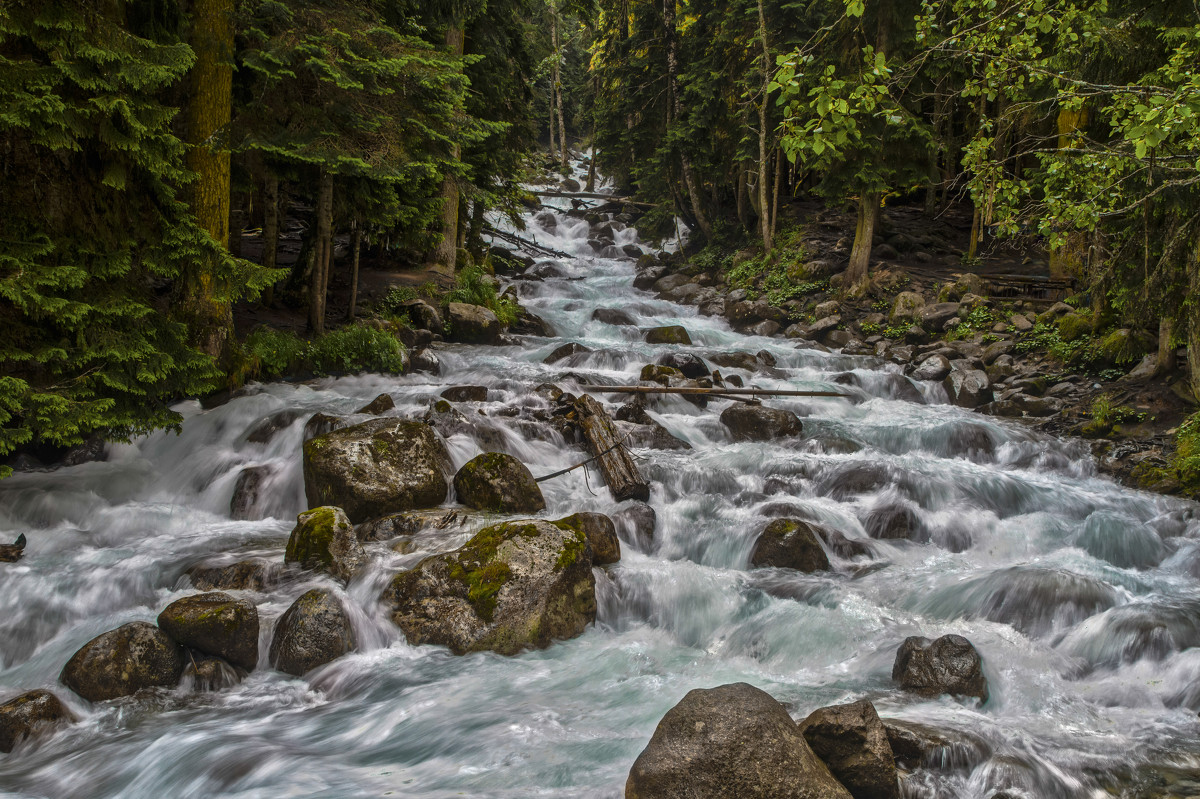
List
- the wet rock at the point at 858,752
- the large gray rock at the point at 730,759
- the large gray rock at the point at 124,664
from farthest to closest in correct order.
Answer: the large gray rock at the point at 124,664, the wet rock at the point at 858,752, the large gray rock at the point at 730,759

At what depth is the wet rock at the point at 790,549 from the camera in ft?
24.8

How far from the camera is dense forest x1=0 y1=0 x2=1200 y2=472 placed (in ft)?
19.6

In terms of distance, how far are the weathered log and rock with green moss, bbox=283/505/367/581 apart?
346 cm

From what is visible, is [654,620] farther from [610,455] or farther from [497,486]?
[610,455]

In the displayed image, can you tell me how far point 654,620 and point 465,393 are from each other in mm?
5980

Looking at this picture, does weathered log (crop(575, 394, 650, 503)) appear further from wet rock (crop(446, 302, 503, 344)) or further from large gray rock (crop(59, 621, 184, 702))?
wet rock (crop(446, 302, 503, 344))

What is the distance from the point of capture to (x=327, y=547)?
662cm

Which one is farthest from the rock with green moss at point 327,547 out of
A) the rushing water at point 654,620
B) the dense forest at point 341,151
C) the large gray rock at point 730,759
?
the large gray rock at point 730,759

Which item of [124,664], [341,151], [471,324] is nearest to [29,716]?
[124,664]

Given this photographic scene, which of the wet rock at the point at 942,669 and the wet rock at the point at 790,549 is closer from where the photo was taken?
the wet rock at the point at 942,669

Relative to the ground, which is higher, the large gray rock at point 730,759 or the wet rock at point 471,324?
the wet rock at point 471,324

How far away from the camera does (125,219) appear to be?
7.77 meters

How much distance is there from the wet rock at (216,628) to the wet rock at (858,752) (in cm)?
431

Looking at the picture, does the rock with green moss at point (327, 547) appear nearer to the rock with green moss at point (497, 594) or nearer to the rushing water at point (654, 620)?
the rushing water at point (654, 620)
